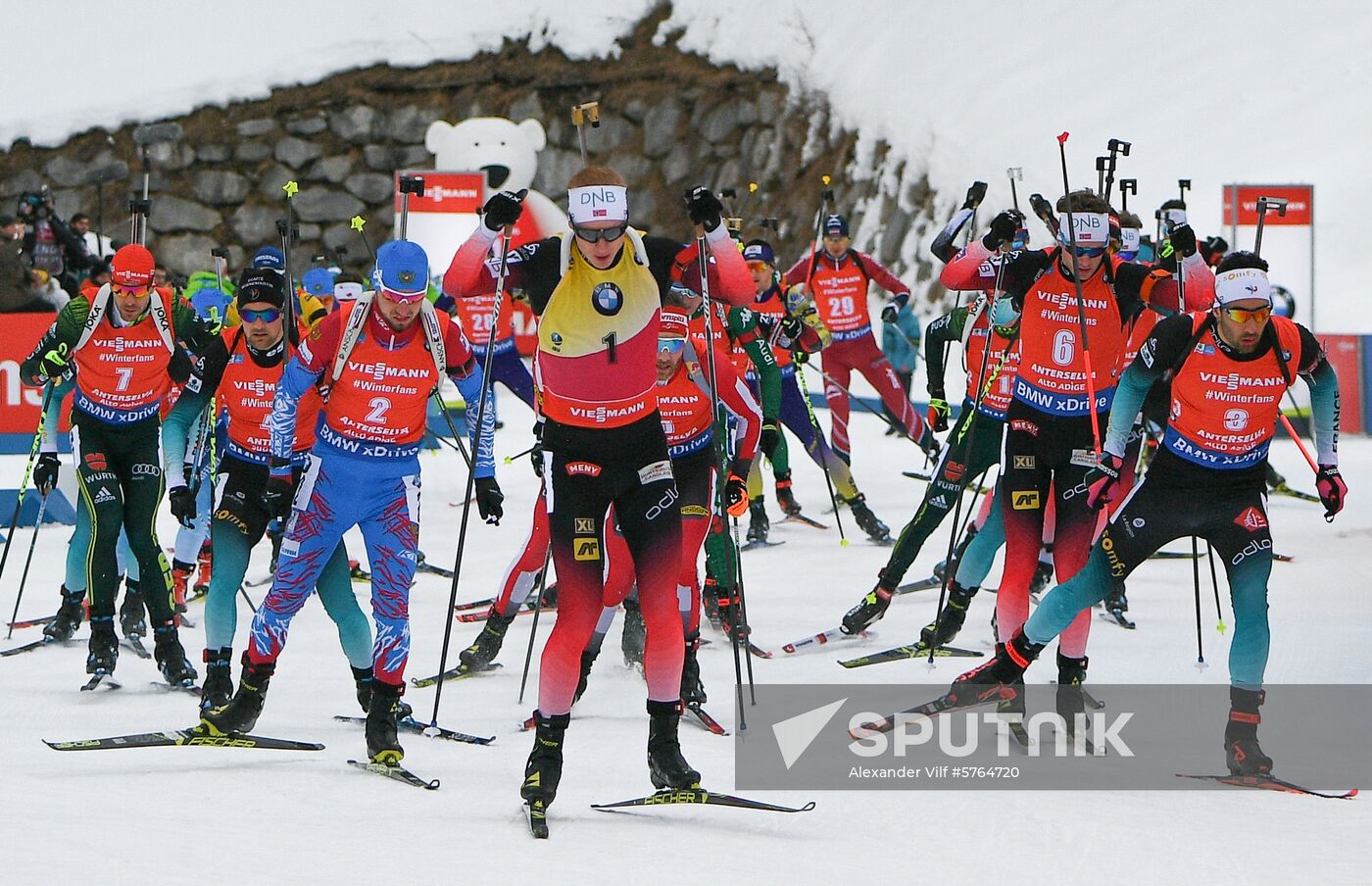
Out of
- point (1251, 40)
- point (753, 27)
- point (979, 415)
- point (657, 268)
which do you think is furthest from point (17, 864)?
point (753, 27)

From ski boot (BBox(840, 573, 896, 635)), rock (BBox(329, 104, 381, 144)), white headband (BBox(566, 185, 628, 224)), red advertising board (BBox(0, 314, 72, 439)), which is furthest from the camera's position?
rock (BBox(329, 104, 381, 144))

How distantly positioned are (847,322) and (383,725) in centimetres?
737

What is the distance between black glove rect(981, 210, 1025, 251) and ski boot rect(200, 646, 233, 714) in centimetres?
354

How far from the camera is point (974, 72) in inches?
883

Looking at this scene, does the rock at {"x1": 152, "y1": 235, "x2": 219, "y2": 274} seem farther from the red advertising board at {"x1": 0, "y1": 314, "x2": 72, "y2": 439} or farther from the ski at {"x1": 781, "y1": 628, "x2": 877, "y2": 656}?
the ski at {"x1": 781, "y1": 628, "x2": 877, "y2": 656}

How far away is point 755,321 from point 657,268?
15.5 ft

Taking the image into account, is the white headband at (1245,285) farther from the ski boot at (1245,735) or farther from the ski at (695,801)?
the ski at (695,801)

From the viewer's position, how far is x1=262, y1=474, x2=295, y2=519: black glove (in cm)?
614

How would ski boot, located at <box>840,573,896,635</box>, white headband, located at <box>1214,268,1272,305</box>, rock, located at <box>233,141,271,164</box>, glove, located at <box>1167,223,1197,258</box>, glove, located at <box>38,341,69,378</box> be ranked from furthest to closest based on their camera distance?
rock, located at <box>233,141,271,164</box>, ski boot, located at <box>840,573,896,635</box>, glove, located at <box>38,341,69,378</box>, glove, located at <box>1167,223,1197,258</box>, white headband, located at <box>1214,268,1272,305</box>

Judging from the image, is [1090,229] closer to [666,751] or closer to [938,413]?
[938,413]

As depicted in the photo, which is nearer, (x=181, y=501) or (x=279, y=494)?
(x=279, y=494)

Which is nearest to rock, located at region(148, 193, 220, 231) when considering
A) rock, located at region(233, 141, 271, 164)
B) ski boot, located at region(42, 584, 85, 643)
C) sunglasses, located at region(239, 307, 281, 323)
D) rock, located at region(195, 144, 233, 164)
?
rock, located at region(195, 144, 233, 164)

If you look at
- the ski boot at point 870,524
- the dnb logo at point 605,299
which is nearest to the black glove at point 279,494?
the dnb logo at point 605,299

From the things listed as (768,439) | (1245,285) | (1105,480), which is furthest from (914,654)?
(1245,285)
